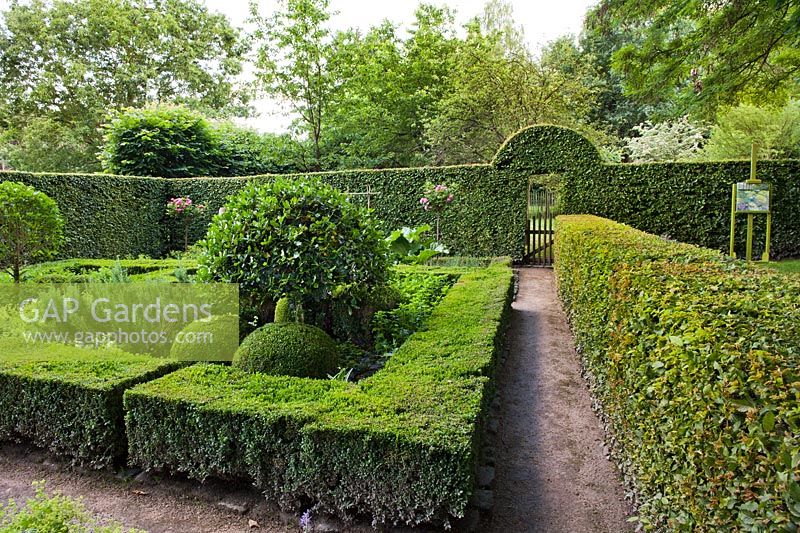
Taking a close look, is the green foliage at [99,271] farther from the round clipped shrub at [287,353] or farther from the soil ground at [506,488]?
the soil ground at [506,488]

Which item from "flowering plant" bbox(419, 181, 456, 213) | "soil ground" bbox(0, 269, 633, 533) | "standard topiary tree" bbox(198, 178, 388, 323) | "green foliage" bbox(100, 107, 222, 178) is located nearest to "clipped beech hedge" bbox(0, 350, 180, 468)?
"soil ground" bbox(0, 269, 633, 533)

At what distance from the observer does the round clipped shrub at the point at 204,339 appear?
3.33m

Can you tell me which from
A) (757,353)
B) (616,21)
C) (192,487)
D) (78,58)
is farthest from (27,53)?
(757,353)

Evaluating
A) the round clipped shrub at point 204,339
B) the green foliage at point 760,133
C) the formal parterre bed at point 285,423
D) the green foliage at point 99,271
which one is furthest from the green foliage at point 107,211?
the green foliage at point 760,133

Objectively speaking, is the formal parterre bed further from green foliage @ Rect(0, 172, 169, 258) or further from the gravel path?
green foliage @ Rect(0, 172, 169, 258)

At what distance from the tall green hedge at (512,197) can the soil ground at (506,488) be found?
6987 mm

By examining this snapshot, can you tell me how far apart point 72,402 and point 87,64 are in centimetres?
2143

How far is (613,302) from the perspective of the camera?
2602 mm

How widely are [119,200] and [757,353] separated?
12.2 meters

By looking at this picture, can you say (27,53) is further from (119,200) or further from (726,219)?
(726,219)

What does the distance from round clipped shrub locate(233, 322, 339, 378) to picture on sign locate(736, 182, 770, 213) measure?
6.93 meters

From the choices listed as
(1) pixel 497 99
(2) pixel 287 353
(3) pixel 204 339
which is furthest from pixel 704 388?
(1) pixel 497 99

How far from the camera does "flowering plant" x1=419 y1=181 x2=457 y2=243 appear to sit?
975 cm

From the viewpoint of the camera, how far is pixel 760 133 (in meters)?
12.6
